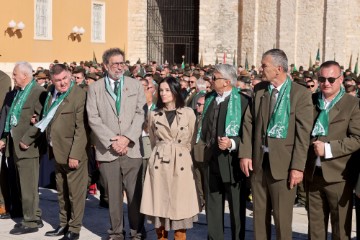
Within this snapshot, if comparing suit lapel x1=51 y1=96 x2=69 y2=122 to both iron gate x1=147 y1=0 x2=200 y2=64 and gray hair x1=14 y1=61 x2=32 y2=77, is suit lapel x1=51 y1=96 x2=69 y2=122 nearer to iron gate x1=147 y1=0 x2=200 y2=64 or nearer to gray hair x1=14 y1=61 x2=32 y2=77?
gray hair x1=14 y1=61 x2=32 y2=77

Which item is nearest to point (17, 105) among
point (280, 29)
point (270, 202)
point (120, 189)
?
point (120, 189)

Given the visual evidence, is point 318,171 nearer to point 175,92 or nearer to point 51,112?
point 175,92

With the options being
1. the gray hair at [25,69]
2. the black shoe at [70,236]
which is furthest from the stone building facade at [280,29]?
the black shoe at [70,236]

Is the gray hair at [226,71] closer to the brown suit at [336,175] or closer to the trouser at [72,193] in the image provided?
the brown suit at [336,175]

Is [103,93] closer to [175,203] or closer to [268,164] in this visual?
[175,203]

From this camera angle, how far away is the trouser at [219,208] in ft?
22.4

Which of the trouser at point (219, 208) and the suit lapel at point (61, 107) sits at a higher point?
the suit lapel at point (61, 107)

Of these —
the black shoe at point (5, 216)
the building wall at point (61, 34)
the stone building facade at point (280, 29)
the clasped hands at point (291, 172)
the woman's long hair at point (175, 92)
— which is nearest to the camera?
the clasped hands at point (291, 172)

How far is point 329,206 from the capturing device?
6.38 metres

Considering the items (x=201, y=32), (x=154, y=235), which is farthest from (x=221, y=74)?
(x=201, y=32)

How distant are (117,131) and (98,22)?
22.6 m

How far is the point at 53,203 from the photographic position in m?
9.60

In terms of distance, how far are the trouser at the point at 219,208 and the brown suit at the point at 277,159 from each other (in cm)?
46

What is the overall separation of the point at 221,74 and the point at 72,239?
2.48m
